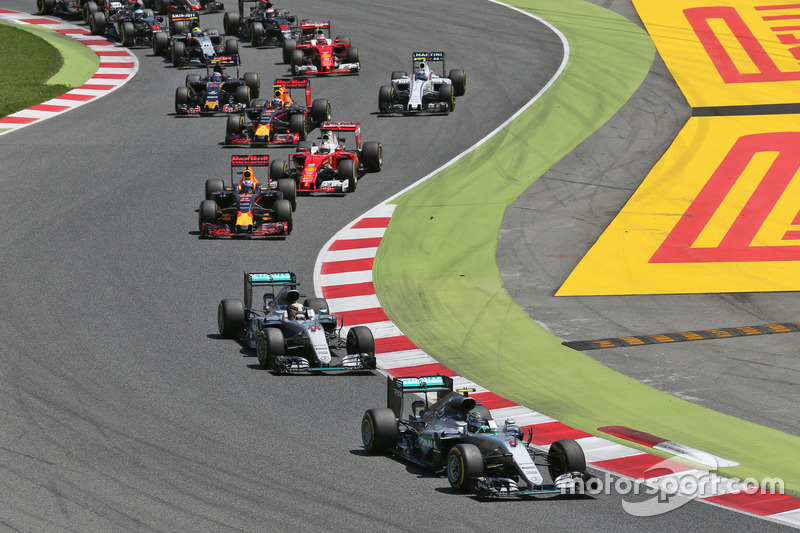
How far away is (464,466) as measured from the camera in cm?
1445

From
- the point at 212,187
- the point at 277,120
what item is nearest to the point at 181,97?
the point at 277,120

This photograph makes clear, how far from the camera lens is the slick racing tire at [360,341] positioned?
64.3 feet

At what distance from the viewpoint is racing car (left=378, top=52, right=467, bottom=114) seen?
35781mm

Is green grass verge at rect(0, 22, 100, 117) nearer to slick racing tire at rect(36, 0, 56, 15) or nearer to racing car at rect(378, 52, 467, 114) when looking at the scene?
slick racing tire at rect(36, 0, 56, 15)

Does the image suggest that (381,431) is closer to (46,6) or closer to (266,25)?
(266,25)

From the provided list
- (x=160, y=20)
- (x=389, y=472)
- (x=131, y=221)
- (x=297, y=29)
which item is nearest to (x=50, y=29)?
(x=160, y=20)

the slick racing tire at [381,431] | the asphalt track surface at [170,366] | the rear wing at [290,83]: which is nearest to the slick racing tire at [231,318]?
the asphalt track surface at [170,366]

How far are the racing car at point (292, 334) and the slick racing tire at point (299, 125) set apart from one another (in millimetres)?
11846

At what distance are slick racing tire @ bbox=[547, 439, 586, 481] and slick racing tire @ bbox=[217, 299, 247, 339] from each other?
24.4 ft

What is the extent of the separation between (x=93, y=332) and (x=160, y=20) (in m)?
25.4

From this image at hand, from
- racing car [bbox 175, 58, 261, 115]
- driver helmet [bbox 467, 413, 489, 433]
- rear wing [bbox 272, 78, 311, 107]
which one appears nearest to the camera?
driver helmet [bbox 467, 413, 489, 433]

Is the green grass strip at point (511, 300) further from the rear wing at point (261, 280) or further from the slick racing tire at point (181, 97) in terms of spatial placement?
the slick racing tire at point (181, 97)

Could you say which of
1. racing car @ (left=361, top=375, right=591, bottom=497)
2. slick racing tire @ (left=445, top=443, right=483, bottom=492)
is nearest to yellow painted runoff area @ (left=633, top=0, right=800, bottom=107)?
racing car @ (left=361, top=375, right=591, bottom=497)

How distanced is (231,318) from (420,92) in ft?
55.1
